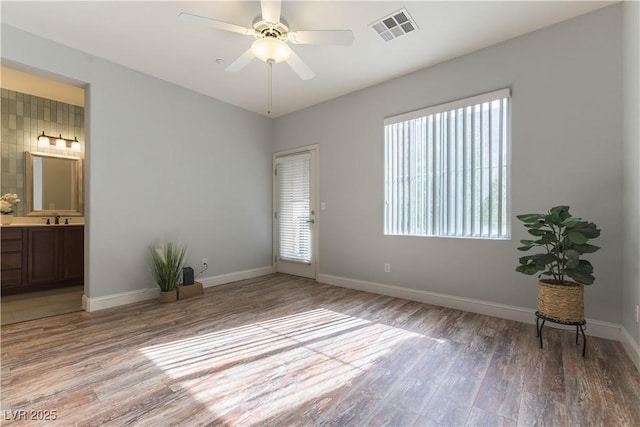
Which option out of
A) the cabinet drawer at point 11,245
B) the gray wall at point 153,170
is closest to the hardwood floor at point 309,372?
the gray wall at point 153,170

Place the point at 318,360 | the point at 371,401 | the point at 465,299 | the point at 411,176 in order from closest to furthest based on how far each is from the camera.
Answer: the point at 371,401 → the point at 318,360 → the point at 465,299 → the point at 411,176

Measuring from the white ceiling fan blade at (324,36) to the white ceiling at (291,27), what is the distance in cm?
26

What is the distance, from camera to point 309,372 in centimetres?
197

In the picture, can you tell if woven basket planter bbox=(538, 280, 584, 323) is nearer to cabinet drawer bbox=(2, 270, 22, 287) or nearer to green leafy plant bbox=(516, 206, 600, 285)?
green leafy plant bbox=(516, 206, 600, 285)

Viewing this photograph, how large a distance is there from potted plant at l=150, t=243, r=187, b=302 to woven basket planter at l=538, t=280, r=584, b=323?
12.8 feet

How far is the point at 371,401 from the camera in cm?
165

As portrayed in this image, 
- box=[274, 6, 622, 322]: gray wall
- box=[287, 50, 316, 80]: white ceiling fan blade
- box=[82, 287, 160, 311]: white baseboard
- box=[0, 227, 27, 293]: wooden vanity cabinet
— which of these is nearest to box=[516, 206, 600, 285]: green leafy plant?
box=[274, 6, 622, 322]: gray wall

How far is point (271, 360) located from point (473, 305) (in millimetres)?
2259

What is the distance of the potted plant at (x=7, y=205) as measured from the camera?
13.0ft

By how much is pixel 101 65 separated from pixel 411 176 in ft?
12.8

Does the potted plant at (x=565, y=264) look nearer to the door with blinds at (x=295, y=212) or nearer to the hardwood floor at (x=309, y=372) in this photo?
the hardwood floor at (x=309, y=372)

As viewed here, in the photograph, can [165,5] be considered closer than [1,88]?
Yes

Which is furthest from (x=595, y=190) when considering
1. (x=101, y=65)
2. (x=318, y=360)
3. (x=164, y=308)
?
(x=101, y=65)

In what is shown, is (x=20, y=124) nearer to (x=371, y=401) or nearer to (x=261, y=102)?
(x=261, y=102)
